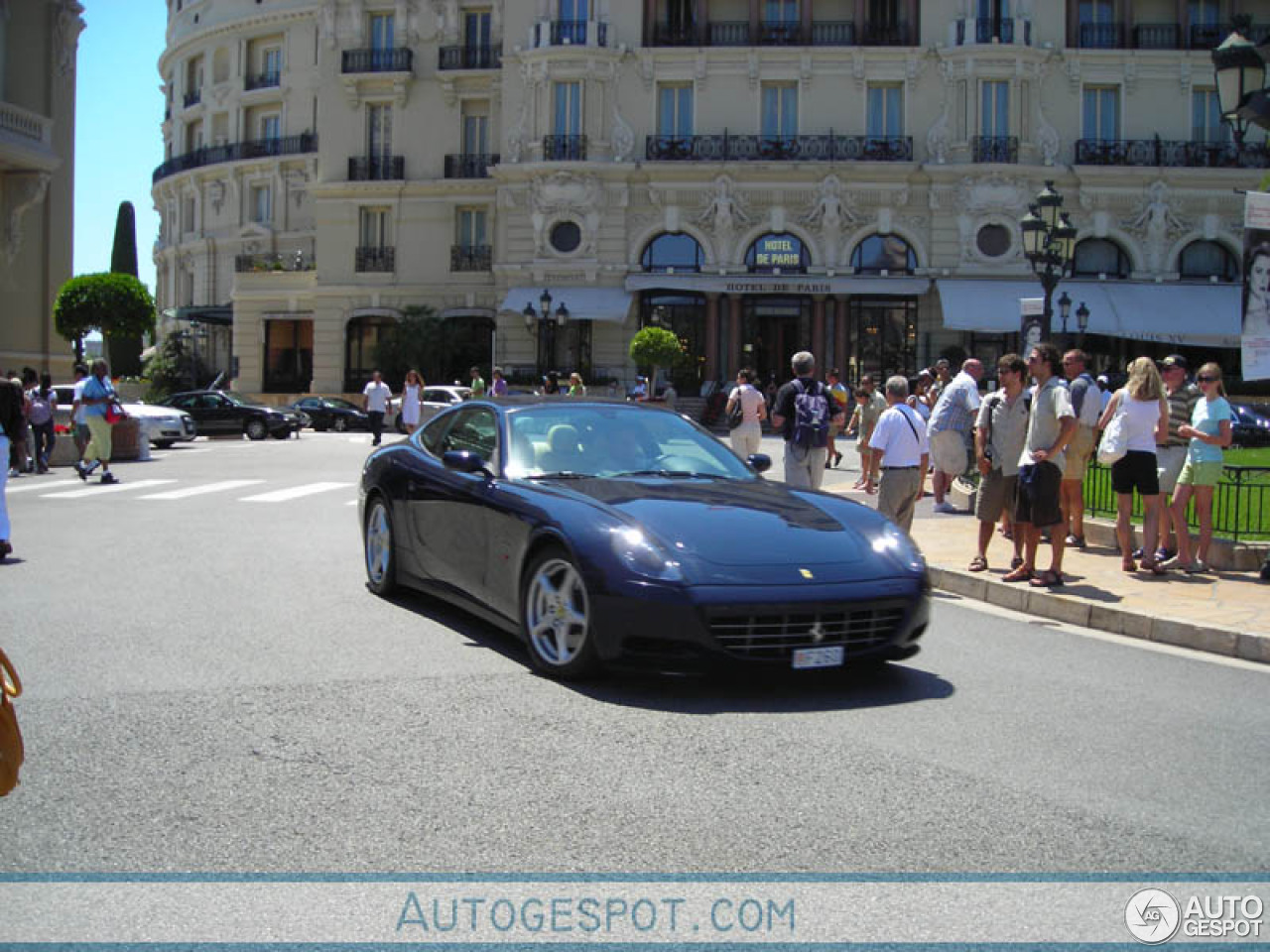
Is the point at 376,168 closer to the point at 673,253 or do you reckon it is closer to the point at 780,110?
the point at 673,253

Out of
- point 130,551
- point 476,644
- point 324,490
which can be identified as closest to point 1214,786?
point 476,644

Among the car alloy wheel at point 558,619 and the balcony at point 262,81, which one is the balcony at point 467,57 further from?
the car alloy wheel at point 558,619

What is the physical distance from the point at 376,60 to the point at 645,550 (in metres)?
46.2

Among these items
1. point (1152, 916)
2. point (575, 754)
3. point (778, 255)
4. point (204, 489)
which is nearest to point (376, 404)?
point (204, 489)

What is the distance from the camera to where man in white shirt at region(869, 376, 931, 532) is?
34.6 ft

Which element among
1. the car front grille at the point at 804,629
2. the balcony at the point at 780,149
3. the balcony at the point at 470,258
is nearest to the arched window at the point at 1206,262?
the balcony at the point at 780,149

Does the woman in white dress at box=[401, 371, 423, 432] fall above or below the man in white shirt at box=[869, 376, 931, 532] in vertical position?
above

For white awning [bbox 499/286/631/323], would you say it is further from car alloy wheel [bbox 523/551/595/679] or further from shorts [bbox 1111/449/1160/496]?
car alloy wheel [bbox 523/551/595/679]

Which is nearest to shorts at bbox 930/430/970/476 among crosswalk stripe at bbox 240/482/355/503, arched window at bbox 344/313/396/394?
crosswalk stripe at bbox 240/482/355/503

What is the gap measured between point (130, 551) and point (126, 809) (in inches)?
298

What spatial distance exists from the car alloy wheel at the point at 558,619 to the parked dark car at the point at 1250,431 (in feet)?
83.5

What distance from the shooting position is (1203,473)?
1085 centimetres

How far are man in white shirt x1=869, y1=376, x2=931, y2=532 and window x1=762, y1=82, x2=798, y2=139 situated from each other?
34.5 metres

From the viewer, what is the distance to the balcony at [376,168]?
159ft
